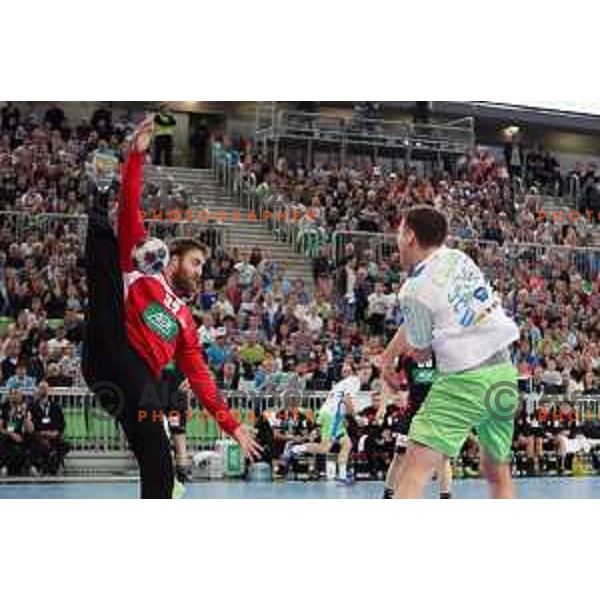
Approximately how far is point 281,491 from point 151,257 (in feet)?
7.12

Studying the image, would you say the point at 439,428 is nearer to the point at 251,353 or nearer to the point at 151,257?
the point at 151,257

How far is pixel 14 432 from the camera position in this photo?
884 cm

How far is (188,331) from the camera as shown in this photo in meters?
7.21

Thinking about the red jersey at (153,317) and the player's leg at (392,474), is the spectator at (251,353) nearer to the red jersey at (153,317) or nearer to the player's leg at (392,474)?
the red jersey at (153,317)

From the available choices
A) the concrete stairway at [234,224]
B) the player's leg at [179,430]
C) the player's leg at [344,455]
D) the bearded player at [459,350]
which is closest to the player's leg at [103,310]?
the player's leg at [179,430]

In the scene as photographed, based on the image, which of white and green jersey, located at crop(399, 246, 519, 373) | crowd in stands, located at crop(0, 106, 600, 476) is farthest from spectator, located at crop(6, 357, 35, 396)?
white and green jersey, located at crop(399, 246, 519, 373)

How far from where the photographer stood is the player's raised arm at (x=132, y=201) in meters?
7.11

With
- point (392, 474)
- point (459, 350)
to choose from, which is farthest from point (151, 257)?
point (392, 474)

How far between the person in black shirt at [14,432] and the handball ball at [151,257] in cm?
196

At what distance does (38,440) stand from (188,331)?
2.39 metres

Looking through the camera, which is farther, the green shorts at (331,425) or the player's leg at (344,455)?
the player's leg at (344,455)
